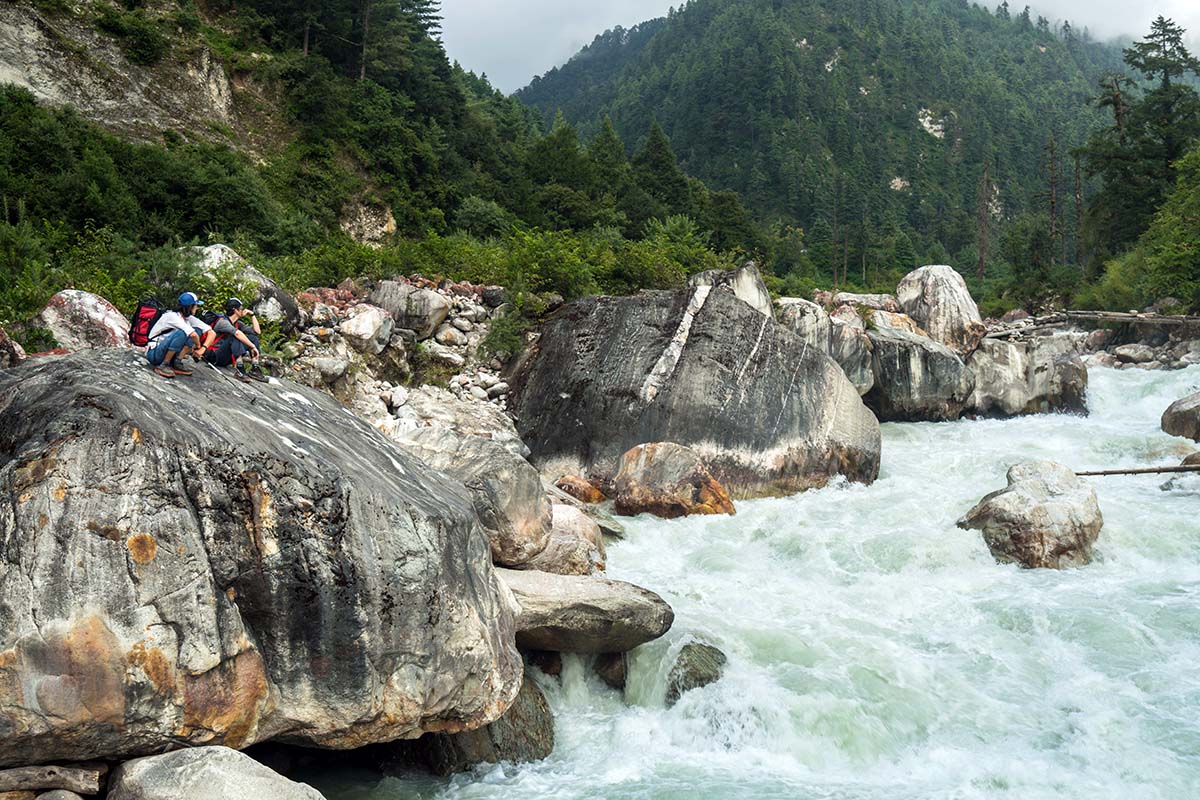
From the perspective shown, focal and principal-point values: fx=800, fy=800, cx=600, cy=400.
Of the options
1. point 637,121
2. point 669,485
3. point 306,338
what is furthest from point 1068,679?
point 637,121

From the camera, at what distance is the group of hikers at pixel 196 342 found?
7.12 meters

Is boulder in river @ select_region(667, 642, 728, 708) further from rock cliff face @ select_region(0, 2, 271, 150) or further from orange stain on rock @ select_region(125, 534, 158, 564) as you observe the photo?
rock cliff face @ select_region(0, 2, 271, 150)

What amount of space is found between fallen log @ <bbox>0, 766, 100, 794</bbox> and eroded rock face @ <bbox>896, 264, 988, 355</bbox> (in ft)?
76.3

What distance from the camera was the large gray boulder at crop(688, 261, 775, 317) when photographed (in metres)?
19.3

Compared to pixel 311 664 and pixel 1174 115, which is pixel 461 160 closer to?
pixel 311 664

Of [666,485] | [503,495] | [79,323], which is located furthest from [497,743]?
[79,323]

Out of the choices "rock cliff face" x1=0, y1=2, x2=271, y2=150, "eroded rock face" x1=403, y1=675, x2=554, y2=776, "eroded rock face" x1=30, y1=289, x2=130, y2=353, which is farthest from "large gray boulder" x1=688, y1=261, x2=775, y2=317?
"rock cliff face" x1=0, y1=2, x2=271, y2=150

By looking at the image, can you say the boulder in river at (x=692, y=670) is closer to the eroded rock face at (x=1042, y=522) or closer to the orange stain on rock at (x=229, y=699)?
the orange stain on rock at (x=229, y=699)

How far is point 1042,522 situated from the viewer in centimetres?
1173

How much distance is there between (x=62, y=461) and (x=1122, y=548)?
13.3 metres

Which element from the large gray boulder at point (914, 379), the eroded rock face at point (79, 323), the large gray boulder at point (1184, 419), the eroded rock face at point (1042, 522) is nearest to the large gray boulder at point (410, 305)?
the eroded rock face at point (79, 323)

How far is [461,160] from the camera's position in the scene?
35.7m

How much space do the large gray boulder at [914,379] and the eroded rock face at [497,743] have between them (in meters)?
16.3

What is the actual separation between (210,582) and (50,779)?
1.56 meters
